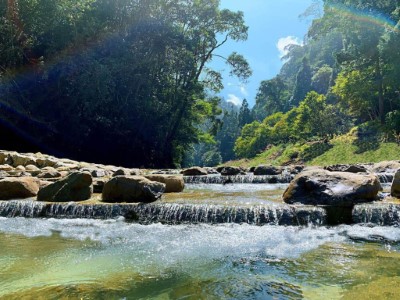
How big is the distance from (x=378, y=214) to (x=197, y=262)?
3.91 m

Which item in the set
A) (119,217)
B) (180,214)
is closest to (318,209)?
(180,214)

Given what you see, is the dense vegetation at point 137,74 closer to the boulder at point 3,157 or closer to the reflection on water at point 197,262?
the boulder at point 3,157

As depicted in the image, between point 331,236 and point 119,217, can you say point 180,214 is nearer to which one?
point 119,217

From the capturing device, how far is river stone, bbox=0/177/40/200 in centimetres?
910

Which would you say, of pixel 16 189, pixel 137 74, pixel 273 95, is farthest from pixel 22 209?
pixel 273 95

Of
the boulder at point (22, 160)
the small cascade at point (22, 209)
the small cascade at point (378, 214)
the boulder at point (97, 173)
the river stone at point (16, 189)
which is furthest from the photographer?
the boulder at point (22, 160)

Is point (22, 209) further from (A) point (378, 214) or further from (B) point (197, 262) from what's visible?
(A) point (378, 214)

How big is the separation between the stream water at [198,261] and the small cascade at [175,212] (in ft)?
0.75

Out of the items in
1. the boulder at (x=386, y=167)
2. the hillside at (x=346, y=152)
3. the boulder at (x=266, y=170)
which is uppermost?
the hillside at (x=346, y=152)

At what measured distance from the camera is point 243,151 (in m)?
62.5

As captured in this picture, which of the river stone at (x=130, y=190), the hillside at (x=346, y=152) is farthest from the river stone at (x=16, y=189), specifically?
the hillside at (x=346, y=152)

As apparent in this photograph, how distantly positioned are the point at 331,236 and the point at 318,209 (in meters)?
0.99

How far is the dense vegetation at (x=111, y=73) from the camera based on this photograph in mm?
23281

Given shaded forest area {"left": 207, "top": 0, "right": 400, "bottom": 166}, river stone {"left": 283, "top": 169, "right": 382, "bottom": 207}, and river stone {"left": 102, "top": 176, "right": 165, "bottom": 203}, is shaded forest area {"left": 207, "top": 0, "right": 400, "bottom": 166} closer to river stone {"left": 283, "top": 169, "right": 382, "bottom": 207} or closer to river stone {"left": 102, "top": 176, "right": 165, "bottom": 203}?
river stone {"left": 283, "top": 169, "right": 382, "bottom": 207}
